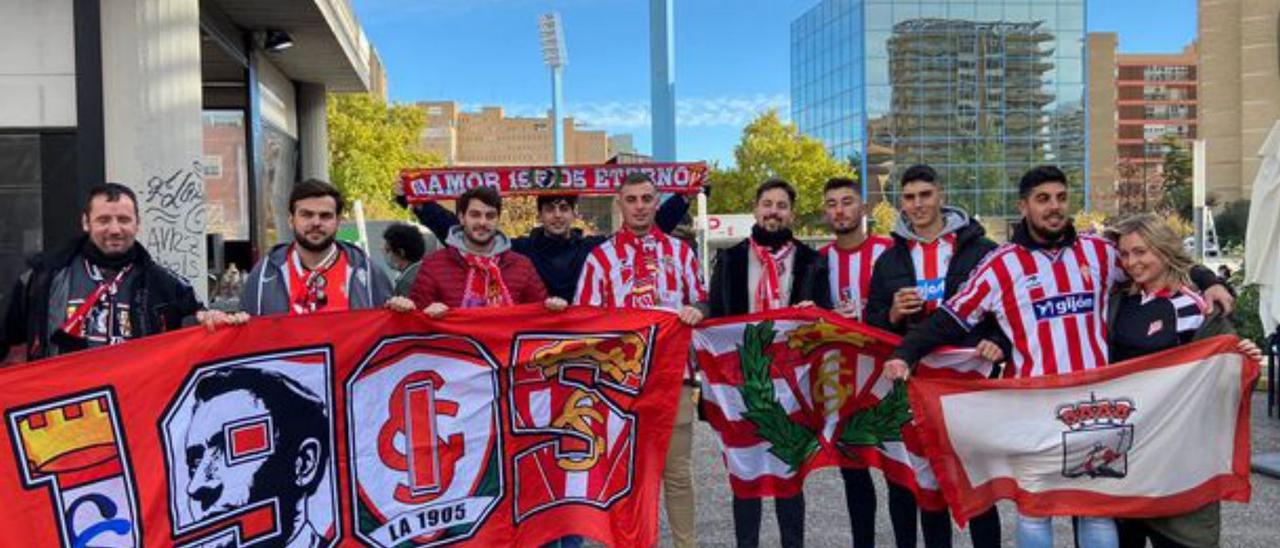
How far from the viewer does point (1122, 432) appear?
452 centimetres

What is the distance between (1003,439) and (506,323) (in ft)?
7.41

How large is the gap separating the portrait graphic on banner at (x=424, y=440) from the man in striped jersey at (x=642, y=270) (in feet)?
2.70

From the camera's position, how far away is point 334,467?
4.45 meters

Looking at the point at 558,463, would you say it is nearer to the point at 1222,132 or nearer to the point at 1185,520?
the point at 1185,520

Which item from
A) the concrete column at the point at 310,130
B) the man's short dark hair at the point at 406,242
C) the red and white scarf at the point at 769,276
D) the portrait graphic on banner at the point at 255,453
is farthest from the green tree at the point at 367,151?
the portrait graphic on banner at the point at 255,453

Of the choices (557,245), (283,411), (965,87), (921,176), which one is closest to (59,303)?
(283,411)

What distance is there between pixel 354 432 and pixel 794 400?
7.08 feet

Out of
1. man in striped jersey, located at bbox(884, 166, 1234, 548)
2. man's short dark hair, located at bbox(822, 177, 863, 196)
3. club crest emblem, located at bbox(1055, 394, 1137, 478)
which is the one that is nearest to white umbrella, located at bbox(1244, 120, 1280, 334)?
man in striped jersey, located at bbox(884, 166, 1234, 548)

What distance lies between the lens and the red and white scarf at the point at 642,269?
17.6 ft

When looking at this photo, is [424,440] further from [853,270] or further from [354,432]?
[853,270]

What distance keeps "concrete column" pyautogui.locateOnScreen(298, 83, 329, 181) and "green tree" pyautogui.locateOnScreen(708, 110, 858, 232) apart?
28284 millimetres

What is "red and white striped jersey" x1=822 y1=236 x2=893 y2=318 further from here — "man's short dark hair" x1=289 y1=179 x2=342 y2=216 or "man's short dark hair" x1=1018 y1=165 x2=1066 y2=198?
"man's short dark hair" x1=289 y1=179 x2=342 y2=216

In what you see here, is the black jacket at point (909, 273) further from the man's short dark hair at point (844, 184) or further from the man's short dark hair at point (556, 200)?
the man's short dark hair at point (556, 200)

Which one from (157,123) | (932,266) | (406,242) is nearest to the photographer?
(932,266)
